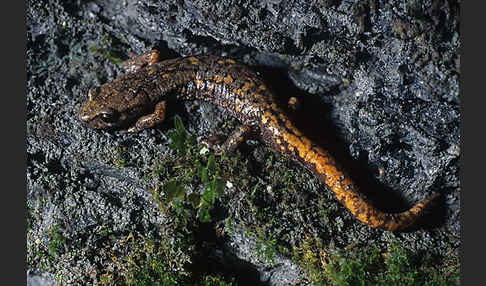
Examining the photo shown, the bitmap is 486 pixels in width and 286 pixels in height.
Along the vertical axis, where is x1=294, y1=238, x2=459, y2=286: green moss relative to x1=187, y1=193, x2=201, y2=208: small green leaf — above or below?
above

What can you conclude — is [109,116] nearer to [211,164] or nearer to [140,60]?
[140,60]

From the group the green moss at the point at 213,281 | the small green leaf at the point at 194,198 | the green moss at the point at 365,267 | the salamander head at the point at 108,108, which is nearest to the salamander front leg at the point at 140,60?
→ the salamander head at the point at 108,108

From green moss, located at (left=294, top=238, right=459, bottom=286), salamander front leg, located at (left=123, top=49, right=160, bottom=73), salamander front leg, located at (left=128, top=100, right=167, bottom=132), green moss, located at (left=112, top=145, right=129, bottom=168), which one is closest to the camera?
green moss, located at (left=294, top=238, right=459, bottom=286)

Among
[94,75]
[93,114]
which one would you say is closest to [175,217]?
[93,114]

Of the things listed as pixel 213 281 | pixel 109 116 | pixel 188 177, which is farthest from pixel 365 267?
pixel 109 116

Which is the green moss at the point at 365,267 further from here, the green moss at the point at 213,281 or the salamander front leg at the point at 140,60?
the salamander front leg at the point at 140,60

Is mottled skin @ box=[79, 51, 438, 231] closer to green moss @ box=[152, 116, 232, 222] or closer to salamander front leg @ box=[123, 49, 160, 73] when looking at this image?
salamander front leg @ box=[123, 49, 160, 73]

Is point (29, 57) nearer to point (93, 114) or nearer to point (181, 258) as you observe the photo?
point (93, 114)

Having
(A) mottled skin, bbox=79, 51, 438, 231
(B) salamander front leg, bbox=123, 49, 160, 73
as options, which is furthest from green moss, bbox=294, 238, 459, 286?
(B) salamander front leg, bbox=123, 49, 160, 73
